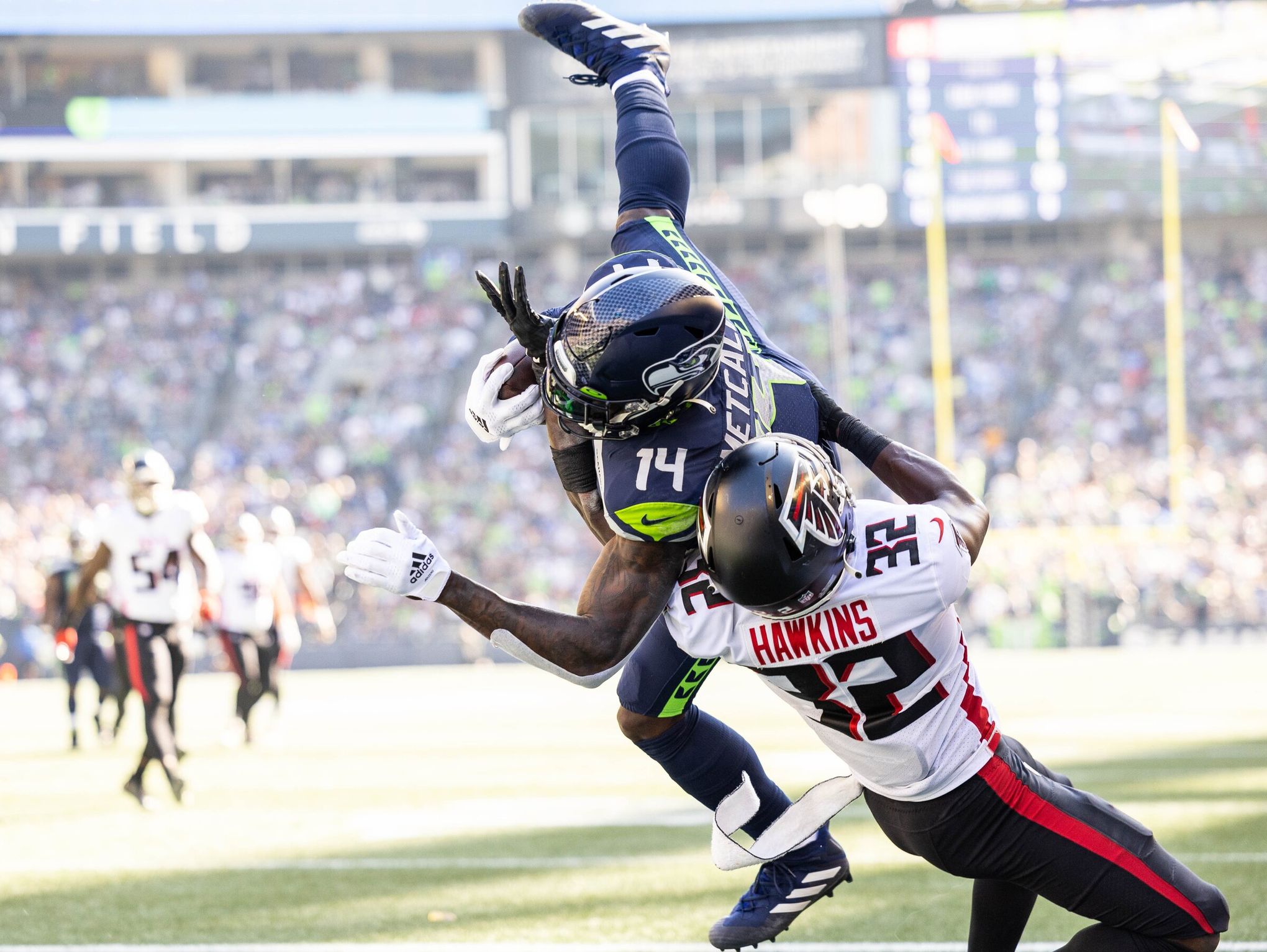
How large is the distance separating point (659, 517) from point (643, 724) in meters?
0.82

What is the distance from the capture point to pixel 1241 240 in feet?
98.6

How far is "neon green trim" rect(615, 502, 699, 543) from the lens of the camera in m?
3.20

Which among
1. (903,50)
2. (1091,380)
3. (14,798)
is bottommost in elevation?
(1091,380)

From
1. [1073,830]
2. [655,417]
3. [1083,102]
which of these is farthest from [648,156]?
[1083,102]

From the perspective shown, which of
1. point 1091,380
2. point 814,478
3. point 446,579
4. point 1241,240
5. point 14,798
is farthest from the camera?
point 1241,240

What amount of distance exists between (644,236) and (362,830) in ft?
12.1

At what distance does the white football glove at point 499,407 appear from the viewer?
3.70m

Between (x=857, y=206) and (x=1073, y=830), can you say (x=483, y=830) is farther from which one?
(x=857, y=206)

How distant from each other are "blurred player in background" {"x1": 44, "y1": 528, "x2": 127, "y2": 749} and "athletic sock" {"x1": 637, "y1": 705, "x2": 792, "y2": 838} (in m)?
8.06

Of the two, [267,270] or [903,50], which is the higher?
[903,50]

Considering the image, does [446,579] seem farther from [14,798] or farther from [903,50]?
[903,50]

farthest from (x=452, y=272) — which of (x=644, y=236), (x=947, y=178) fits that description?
(x=644, y=236)

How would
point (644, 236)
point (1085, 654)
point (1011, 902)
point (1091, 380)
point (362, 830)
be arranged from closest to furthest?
point (1011, 902)
point (644, 236)
point (362, 830)
point (1085, 654)
point (1091, 380)

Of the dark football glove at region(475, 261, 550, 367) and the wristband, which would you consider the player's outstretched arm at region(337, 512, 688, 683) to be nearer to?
the wristband
